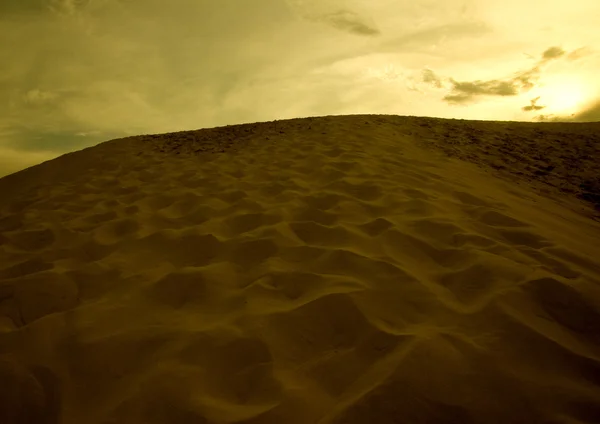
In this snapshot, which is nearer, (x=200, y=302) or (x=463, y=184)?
(x=200, y=302)

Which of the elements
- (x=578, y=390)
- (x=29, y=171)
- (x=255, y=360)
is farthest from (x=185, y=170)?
(x=578, y=390)

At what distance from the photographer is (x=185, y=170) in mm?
4543

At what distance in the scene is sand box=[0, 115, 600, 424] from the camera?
3.81 feet

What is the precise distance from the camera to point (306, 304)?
1.61 metres

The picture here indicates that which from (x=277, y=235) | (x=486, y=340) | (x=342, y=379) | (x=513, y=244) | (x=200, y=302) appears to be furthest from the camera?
(x=277, y=235)

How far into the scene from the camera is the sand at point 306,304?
1.16 metres

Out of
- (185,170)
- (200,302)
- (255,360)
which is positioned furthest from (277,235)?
(185,170)

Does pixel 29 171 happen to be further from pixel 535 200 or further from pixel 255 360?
pixel 535 200

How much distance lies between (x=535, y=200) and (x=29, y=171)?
697cm

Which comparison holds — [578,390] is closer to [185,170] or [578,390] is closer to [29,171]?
[185,170]

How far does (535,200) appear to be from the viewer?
3453mm

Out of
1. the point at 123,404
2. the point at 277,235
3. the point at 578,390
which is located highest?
the point at 277,235

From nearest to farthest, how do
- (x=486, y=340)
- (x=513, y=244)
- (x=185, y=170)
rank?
(x=486, y=340) < (x=513, y=244) < (x=185, y=170)

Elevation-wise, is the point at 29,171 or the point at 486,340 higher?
the point at 29,171
